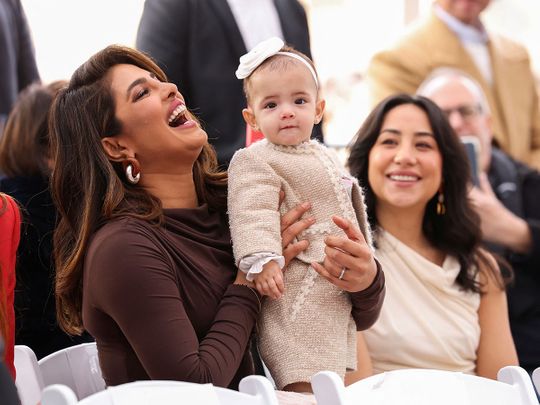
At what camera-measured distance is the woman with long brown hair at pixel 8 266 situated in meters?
1.69

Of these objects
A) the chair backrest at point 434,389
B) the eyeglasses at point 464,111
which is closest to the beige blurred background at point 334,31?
the eyeglasses at point 464,111

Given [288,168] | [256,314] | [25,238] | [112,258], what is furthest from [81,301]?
[25,238]

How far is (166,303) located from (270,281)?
0.21m

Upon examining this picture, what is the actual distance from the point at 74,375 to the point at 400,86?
205 centimetres

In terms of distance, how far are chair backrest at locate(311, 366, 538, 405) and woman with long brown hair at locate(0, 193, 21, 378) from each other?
0.61 meters

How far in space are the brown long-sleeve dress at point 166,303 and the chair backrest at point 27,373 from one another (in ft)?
0.67

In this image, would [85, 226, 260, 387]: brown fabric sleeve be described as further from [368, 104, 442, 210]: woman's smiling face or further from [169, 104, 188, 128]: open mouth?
[368, 104, 442, 210]: woman's smiling face

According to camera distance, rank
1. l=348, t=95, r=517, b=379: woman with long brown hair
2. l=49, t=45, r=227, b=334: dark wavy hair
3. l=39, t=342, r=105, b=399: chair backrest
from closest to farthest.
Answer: l=49, t=45, r=227, b=334: dark wavy hair < l=39, t=342, r=105, b=399: chair backrest < l=348, t=95, r=517, b=379: woman with long brown hair

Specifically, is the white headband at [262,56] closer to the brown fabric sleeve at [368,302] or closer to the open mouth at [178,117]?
the open mouth at [178,117]

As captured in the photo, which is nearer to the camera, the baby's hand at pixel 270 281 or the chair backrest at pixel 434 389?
the chair backrest at pixel 434 389

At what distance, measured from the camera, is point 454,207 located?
2.63m

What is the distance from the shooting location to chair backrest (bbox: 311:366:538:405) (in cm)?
152

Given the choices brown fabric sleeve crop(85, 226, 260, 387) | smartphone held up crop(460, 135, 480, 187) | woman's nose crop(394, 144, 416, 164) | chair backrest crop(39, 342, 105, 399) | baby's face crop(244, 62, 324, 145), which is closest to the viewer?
brown fabric sleeve crop(85, 226, 260, 387)

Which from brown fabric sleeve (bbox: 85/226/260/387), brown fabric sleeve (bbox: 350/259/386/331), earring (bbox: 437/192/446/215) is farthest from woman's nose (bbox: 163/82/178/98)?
earring (bbox: 437/192/446/215)
